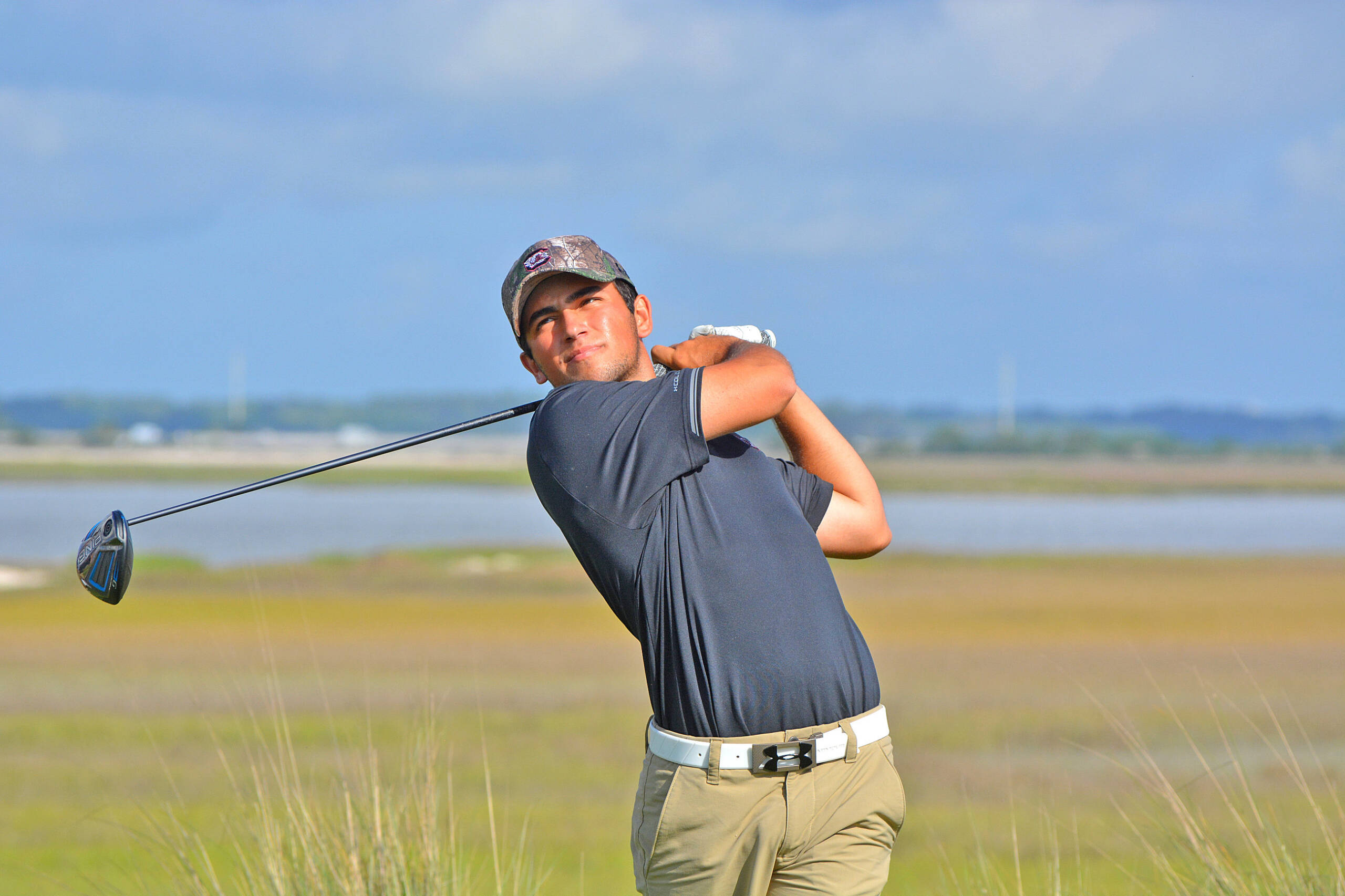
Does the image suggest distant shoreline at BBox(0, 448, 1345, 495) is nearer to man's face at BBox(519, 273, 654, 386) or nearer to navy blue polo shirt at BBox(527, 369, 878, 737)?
man's face at BBox(519, 273, 654, 386)

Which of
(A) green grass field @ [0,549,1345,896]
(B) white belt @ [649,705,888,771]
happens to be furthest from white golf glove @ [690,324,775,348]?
(A) green grass field @ [0,549,1345,896]

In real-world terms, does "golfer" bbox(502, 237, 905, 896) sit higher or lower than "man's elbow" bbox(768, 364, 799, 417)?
lower

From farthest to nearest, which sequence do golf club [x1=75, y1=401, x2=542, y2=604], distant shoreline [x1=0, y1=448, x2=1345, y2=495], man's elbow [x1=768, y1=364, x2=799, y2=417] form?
distant shoreline [x1=0, y1=448, x2=1345, y2=495], golf club [x1=75, y1=401, x2=542, y2=604], man's elbow [x1=768, y1=364, x2=799, y2=417]

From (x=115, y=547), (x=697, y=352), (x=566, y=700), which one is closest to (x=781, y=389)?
(x=697, y=352)

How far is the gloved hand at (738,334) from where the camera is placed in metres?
3.18

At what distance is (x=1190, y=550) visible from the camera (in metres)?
30.4

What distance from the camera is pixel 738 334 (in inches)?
126

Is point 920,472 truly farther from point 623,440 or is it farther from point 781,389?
point 623,440

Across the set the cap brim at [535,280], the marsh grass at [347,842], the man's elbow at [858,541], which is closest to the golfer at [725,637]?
the cap brim at [535,280]

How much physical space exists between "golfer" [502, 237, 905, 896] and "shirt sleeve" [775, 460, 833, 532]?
19 cm

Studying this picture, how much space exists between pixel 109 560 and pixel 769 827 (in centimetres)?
179

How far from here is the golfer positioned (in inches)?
104

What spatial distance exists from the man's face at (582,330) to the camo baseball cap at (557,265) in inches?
1.2

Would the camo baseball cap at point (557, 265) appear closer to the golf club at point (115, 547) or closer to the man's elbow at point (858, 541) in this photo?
the golf club at point (115, 547)
